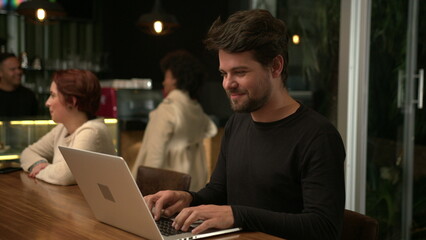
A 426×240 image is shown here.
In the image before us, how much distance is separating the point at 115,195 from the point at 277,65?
702mm

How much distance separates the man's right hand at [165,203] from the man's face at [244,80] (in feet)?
1.15

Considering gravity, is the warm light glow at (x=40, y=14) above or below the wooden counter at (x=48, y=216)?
above

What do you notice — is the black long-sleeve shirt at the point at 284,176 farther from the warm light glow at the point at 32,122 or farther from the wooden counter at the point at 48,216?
the warm light glow at the point at 32,122

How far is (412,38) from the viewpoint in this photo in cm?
393

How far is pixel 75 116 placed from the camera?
10.2 feet

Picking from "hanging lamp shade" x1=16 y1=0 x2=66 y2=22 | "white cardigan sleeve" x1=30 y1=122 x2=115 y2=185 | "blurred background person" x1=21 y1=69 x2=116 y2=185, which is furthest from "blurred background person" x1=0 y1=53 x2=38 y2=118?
"white cardigan sleeve" x1=30 y1=122 x2=115 y2=185

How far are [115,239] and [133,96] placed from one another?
3826mm

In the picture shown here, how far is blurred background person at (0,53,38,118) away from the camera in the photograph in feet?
17.2

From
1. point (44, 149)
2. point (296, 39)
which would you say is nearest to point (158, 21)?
point (296, 39)

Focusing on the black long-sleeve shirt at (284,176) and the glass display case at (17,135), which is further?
the glass display case at (17,135)

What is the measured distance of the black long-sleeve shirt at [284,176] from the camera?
1.73 metres

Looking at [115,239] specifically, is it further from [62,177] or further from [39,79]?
[39,79]

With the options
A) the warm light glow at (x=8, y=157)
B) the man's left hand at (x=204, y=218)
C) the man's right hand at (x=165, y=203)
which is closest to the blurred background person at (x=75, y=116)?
the warm light glow at (x=8, y=157)

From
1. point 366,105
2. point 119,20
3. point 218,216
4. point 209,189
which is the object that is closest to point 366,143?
point 366,105
